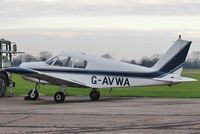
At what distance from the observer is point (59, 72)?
23.6m

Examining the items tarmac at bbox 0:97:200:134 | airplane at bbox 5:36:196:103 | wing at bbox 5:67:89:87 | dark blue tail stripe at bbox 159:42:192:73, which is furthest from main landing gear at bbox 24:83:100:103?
tarmac at bbox 0:97:200:134

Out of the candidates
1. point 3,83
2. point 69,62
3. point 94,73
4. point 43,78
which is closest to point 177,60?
point 94,73

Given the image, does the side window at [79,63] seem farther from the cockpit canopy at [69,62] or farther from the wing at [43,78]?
the wing at [43,78]

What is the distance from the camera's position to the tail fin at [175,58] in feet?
78.9

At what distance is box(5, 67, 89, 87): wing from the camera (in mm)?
22477

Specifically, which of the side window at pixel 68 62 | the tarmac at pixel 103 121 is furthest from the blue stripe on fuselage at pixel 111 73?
the tarmac at pixel 103 121

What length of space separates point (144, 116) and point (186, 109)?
320 cm

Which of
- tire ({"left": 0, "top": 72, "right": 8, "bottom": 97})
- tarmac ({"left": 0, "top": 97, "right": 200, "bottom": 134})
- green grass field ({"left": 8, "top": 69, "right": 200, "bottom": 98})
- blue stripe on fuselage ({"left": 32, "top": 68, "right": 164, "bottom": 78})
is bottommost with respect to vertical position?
tarmac ({"left": 0, "top": 97, "right": 200, "bottom": 134})

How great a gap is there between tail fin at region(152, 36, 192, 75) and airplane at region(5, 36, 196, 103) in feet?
0.15

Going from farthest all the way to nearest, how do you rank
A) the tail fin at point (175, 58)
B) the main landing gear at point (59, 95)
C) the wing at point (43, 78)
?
the tail fin at point (175, 58) < the main landing gear at point (59, 95) < the wing at point (43, 78)

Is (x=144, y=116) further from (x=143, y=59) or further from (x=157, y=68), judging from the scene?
(x=143, y=59)

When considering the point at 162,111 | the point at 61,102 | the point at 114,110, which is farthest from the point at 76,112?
the point at 61,102

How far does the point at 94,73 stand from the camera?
23.5 m

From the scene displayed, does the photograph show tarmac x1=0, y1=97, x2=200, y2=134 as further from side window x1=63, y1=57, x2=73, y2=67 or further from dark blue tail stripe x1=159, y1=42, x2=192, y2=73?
side window x1=63, y1=57, x2=73, y2=67
